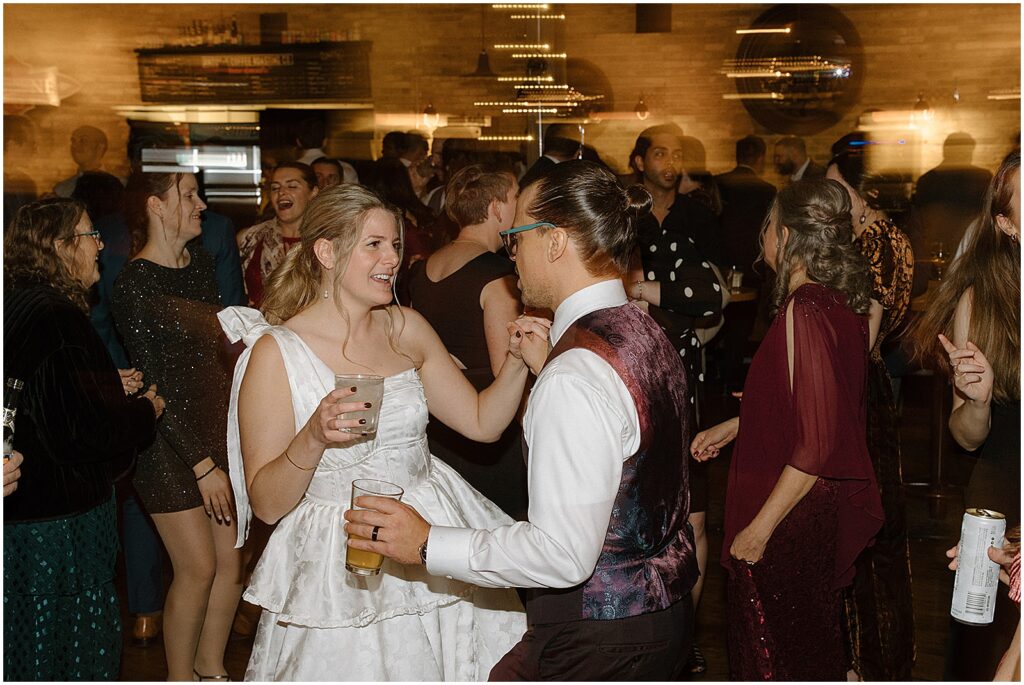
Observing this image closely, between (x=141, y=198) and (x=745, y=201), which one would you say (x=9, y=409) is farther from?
(x=745, y=201)

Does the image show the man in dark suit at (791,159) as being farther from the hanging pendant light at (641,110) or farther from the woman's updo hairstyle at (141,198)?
the woman's updo hairstyle at (141,198)

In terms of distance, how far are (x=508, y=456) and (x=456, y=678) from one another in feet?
3.71

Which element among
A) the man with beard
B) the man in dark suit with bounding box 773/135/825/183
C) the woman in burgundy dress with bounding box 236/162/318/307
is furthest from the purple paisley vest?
the man in dark suit with bounding box 773/135/825/183

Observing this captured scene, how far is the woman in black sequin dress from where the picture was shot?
10.0ft

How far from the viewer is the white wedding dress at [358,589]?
203cm

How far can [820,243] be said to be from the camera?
2502mm

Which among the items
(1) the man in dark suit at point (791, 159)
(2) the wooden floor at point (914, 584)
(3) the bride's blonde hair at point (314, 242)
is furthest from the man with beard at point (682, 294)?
(1) the man in dark suit at point (791, 159)

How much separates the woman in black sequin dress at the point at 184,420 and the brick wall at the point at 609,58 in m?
1.09

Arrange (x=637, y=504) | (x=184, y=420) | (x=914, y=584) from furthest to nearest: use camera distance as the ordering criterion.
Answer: (x=914, y=584) → (x=184, y=420) → (x=637, y=504)

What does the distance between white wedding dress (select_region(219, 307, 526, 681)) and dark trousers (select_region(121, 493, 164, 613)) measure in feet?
4.82

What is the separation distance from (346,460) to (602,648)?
719 mm

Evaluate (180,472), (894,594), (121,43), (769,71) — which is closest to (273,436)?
(180,472)

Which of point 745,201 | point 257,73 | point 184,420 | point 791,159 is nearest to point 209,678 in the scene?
point 184,420

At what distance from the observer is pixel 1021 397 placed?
2102 mm
